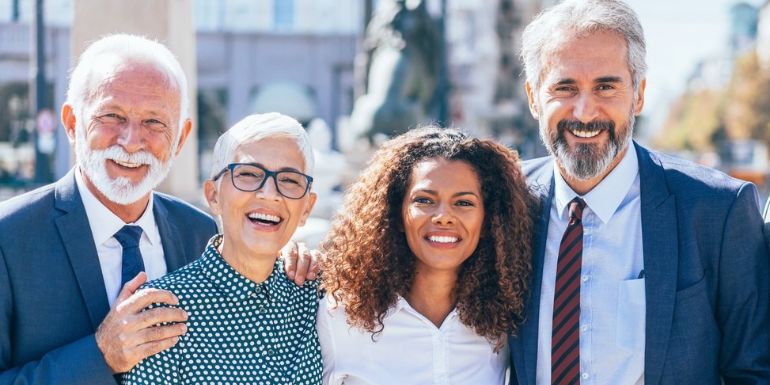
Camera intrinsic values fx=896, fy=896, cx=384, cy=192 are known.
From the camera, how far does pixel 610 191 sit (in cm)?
343

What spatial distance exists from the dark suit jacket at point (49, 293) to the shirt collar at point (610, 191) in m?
1.78

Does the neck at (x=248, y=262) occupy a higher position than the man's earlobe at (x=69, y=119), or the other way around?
the man's earlobe at (x=69, y=119)

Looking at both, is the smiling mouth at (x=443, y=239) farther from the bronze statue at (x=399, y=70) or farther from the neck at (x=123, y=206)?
the bronze statue at (x=399, y=70)

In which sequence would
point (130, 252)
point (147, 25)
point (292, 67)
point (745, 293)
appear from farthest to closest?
point (292, 67), point (147, 25), point (130, 252), point (745, 293)

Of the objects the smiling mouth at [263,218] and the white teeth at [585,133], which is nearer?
the smiling mouth at [263,218]

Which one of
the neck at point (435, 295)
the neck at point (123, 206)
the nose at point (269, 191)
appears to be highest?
the nose at point (269, 191)

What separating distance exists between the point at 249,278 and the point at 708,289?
1639 millimetres

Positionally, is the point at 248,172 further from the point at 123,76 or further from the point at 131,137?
the point at 123,76

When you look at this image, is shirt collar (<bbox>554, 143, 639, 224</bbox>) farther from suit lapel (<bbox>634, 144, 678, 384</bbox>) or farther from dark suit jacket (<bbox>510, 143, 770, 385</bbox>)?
dark suit jacket (<bbox>510, 143, 770, 385</bbox>)

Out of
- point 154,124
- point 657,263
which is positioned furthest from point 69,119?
point 657,263

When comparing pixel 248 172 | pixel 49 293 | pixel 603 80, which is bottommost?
pixel 49 293

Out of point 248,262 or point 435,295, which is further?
point 435,295

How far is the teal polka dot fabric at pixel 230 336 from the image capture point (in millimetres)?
2963

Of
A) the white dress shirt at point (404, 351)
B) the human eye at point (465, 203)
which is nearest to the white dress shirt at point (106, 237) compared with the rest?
the white dress shirt at point (404, 351)
